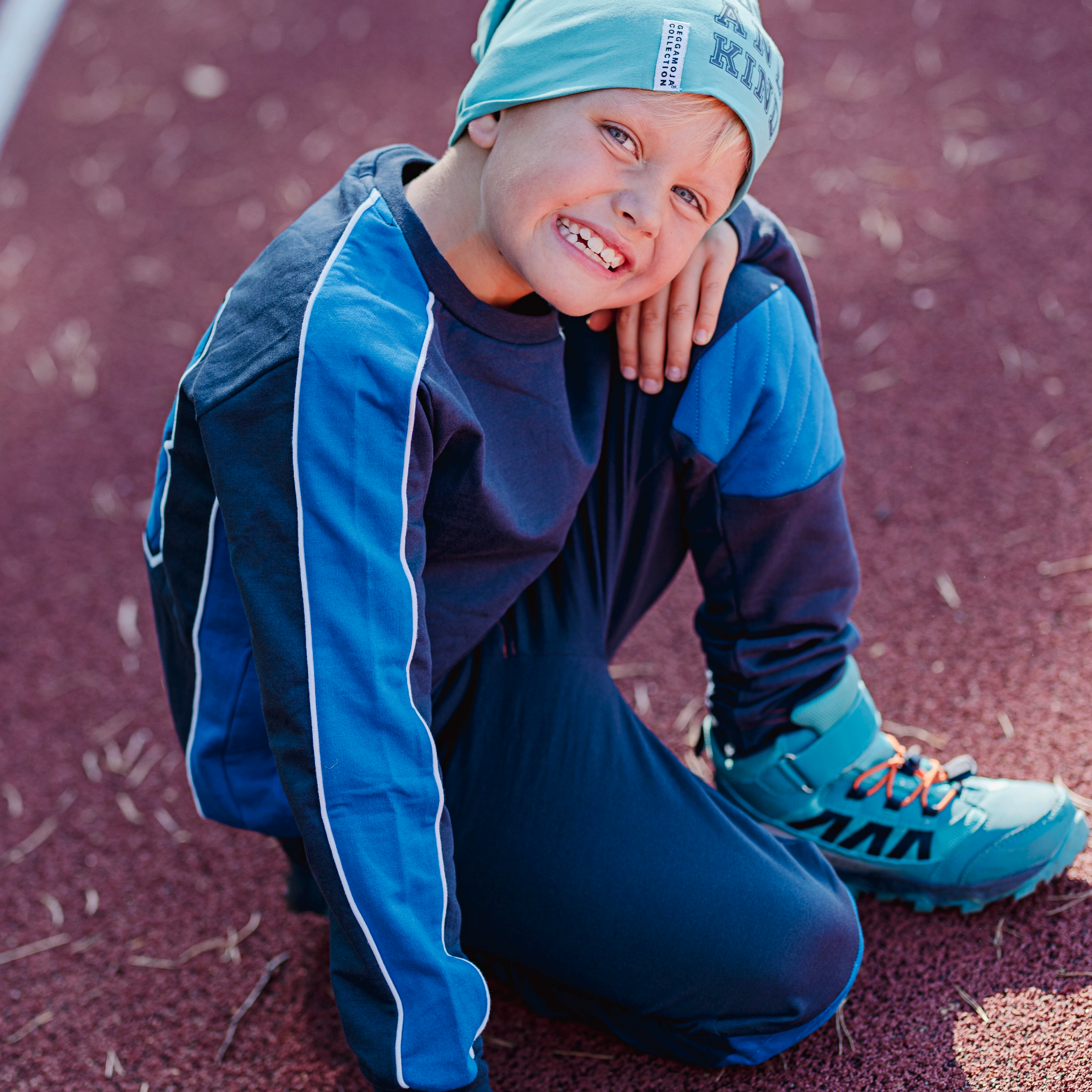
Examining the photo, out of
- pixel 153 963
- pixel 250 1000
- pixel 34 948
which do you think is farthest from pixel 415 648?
pixel 34 948

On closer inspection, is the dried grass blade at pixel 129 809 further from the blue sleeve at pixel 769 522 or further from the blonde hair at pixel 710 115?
the blonde hair at pixel 710 115

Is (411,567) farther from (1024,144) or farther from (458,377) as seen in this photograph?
(1024,144)

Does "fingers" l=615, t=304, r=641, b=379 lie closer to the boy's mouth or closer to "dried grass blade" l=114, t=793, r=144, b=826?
the boy's mouth

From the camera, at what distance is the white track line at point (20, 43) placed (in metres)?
3.86

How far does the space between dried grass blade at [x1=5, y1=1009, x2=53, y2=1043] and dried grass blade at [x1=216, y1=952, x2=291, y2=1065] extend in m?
0.27

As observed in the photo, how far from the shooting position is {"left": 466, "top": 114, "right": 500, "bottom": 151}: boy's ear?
1322 millimetres

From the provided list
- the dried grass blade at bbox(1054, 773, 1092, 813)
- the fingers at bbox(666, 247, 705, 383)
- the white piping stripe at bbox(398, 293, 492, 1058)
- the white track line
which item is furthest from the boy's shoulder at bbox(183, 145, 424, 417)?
the white track line

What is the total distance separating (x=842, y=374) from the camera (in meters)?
2.56

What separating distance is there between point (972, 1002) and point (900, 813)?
25cm

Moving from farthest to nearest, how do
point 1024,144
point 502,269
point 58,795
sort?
point 1024,144
point 58,795
point 502,269

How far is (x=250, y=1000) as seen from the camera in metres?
1.64

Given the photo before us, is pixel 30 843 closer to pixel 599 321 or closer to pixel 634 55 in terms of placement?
pixel 599 321

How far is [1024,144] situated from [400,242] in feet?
7.70

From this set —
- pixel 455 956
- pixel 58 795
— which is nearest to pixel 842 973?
pixel 455 956
